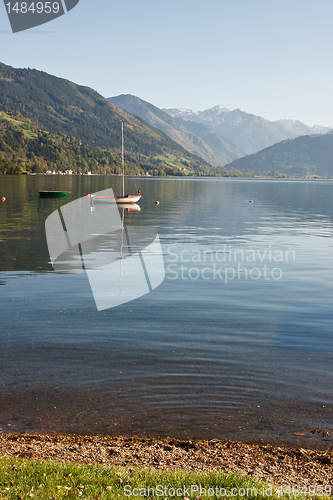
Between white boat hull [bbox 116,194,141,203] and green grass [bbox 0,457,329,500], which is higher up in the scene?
white boat hull [bbox 116,194,141,203]

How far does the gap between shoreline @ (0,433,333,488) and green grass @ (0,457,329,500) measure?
0.41 metres

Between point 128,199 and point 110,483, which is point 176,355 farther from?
point 128,199

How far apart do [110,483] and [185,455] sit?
193 cm

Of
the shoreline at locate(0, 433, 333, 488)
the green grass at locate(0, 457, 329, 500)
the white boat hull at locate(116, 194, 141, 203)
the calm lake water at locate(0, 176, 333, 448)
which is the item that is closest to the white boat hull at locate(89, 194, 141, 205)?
the white boat hull at locate(116, 194, 141, 203)

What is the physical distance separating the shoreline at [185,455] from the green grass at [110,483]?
1.35ft

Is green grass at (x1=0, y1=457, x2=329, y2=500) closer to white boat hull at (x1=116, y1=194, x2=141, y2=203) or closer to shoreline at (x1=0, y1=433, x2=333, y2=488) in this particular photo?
shoreline at (x1=0, y1=433, x2=333, y2=488)

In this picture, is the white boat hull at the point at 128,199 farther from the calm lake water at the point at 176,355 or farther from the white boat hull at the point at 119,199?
the calm lake water at the point at 176,355

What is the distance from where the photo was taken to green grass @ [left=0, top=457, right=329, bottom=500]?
7461mm

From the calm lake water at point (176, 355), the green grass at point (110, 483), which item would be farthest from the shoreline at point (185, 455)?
the calm lake water at point (176, 355)

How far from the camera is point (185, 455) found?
9.19 meters

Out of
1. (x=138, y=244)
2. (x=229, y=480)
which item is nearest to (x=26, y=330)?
(x=229, y=480)

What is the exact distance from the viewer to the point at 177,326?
59.9 ft

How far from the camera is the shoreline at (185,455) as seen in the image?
8.59m

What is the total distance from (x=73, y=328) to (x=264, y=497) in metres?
11.4
